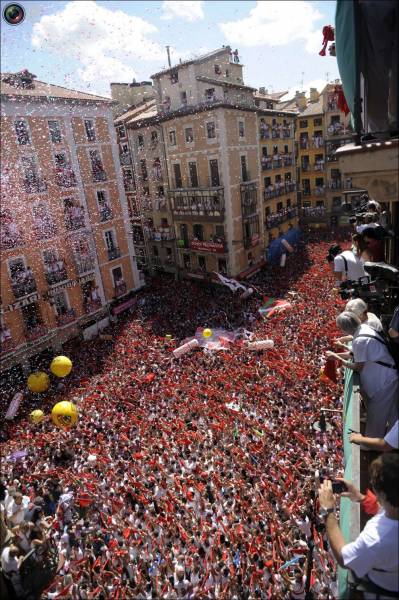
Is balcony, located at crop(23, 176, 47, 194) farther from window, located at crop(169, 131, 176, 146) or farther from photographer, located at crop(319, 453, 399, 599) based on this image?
photographer, located at crop(319, 453, 399, 599)

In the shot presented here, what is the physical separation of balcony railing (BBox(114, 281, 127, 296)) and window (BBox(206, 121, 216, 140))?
12067 mm

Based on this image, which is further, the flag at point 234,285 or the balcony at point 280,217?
the balcony at point 280,217

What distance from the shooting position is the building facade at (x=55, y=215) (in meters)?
20.6

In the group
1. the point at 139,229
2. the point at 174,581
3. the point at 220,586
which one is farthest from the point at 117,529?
the point at 139,229

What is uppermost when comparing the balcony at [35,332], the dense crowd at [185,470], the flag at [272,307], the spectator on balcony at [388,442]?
the spectator on balcony at [388,442]

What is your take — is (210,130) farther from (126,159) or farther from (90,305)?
(90,305)

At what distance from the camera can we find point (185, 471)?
1122 centimetres

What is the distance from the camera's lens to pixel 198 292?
90.6 ft

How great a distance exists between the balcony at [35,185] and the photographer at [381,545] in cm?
2202

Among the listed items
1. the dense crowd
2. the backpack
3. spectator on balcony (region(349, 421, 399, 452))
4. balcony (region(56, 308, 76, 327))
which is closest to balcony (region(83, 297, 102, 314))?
balcony (region(56, 308, 76, 327))

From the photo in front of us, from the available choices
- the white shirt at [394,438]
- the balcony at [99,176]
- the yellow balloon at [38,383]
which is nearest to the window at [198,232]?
the balcony at [99,176]

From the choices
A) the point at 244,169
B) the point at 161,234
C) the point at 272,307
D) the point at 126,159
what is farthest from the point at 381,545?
the point at 126,159

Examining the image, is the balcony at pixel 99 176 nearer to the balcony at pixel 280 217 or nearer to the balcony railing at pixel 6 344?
the balcony railing at pixel 6 344

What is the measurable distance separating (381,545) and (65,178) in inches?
941
